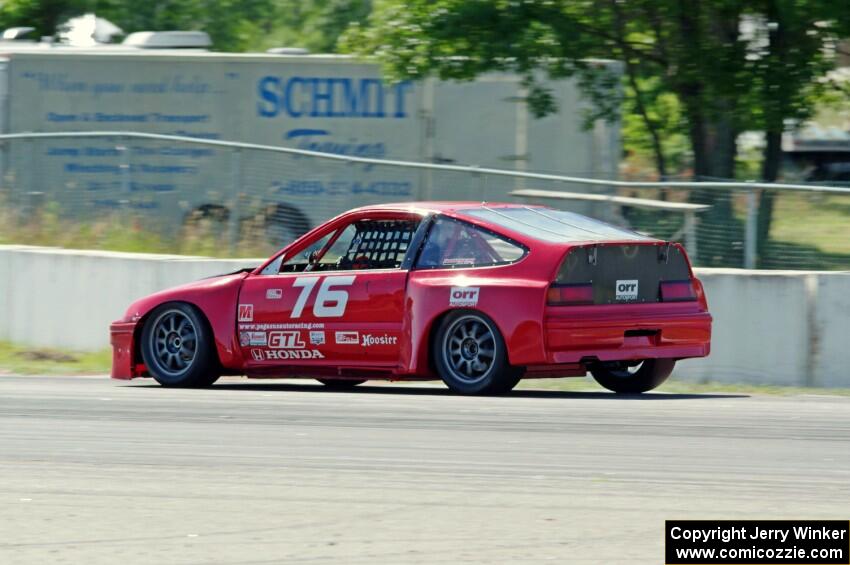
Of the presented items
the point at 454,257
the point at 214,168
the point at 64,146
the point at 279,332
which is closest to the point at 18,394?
the point at 279,332

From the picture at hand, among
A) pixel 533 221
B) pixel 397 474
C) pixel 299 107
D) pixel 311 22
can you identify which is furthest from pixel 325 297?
pixel 311 22

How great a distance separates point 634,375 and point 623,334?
1098 millimetres

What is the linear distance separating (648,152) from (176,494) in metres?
17.3

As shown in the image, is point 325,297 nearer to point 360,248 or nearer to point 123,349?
point 360,248

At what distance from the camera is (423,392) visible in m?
11.1

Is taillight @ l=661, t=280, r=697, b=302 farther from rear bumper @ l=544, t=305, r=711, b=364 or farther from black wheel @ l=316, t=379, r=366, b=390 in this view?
black wheel @ l=316, t=379, r=366, b=390

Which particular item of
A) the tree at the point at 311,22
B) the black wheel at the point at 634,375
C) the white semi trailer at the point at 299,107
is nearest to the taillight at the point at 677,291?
the black wheel at the point at 634,375

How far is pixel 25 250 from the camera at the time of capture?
15.7 meters

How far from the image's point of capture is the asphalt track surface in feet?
19.9

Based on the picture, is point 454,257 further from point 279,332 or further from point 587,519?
point 587,519

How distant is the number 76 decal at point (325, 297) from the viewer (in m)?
10.8

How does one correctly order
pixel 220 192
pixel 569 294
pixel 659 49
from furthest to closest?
pixel 659 49 < pixel 220 192 < pixel 569 294

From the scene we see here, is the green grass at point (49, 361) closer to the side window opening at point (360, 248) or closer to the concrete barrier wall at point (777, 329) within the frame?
the side window opening at point (360, 248)

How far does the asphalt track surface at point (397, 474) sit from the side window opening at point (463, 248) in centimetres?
91
